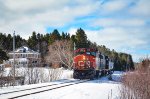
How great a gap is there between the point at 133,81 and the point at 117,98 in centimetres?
129

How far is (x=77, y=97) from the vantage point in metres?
15.7

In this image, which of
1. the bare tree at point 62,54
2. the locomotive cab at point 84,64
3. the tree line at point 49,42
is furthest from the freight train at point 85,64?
the tree line at point 49,42

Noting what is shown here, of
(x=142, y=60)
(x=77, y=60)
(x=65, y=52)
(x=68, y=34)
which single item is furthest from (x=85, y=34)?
(x=142, y=60)

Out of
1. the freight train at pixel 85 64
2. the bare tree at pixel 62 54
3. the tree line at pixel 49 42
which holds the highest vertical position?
the tree line at pixel 49 42

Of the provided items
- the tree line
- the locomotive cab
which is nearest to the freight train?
the locomotive cab

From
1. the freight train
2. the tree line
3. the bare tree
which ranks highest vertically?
the tree line

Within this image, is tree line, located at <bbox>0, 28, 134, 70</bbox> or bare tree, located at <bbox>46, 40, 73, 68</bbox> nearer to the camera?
bare tree, located at <bbox>46, 40, 73, 68</bbox>

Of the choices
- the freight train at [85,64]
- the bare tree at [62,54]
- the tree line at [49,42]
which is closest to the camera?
the freight train at [85,64]

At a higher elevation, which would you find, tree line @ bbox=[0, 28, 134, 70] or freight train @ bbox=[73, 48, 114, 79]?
tree line @ bbox=[0, 28, 134, 70]

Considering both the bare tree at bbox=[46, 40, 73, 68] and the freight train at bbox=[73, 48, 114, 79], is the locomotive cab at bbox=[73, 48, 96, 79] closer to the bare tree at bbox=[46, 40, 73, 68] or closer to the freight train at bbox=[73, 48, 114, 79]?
the freight train at bbox=[73, 48, 114, 79]

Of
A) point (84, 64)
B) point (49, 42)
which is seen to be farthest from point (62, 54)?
point (84, 64)

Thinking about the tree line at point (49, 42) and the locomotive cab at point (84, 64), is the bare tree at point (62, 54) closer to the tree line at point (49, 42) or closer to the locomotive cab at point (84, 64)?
the tree line at point (49, 42)

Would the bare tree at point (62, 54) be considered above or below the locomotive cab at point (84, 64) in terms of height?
above

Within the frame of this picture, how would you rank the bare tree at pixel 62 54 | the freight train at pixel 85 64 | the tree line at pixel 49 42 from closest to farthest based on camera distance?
the freight train at pixel 85 64, the bare tree at pixel 62 54, the tree line at pixel 49 42
